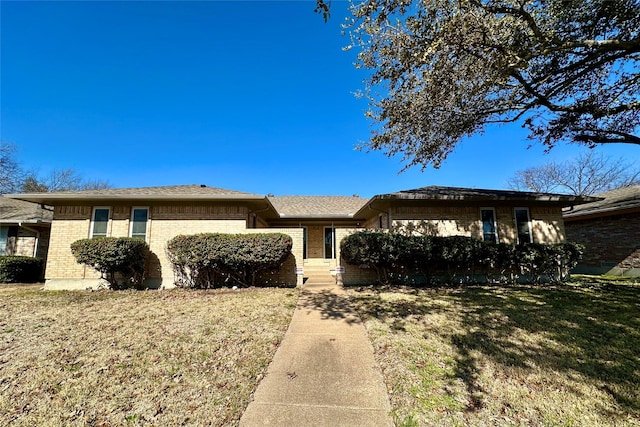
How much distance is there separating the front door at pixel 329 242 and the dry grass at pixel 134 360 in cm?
859

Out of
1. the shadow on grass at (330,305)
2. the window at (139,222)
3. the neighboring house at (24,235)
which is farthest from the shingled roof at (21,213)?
the shadow on grass at (330,305)

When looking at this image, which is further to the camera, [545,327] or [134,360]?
[545,327]

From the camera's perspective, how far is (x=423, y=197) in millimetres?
9766

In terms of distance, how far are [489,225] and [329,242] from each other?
313 inches

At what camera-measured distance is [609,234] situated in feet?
39.7

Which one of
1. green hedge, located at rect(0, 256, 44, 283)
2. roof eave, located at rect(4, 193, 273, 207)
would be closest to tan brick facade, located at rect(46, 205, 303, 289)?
roof eave, located at rect(4, 193, 273, 207)

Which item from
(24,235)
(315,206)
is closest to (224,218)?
(315,206)

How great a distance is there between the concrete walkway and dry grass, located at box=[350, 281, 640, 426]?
22 centimetres

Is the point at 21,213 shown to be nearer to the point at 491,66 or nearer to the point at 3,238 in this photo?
the point at 3,238

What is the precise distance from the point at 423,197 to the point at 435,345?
638 cm

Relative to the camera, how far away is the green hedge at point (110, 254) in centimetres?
835

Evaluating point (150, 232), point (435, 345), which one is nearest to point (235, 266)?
point (150, 232)

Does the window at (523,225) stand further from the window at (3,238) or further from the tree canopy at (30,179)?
the tree canopy at (30,179)

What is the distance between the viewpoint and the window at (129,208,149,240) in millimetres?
9820
